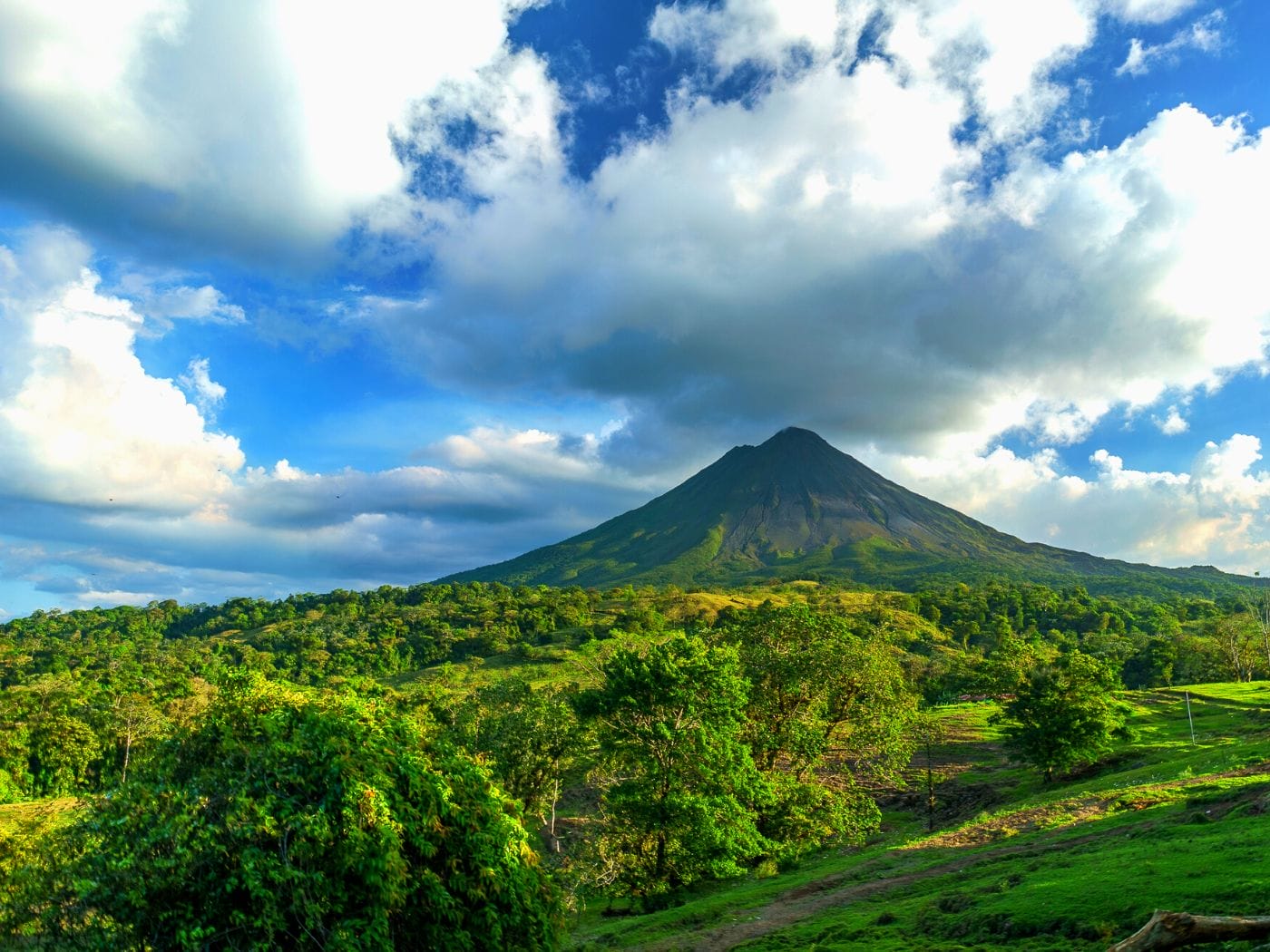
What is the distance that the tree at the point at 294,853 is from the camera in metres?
9.28

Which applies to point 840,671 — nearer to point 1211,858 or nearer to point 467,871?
point 1211,858

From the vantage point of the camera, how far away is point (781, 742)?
34812 millimetres

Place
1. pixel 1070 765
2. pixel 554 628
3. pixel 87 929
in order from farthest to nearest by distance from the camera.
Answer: pixel 554 628 < pixel 1070 765 < pixel 87 929

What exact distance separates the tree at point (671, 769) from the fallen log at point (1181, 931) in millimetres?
16971

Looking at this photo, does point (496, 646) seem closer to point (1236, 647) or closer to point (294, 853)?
point (1236, 647)

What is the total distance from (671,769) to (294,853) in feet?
62.7

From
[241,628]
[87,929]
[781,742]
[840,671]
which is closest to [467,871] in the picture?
[87,929]

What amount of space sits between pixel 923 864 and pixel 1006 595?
169 meters

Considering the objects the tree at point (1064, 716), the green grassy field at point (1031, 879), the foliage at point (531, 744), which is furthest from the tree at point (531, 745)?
the tree at point (1064, 716)

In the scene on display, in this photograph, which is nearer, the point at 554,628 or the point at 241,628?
the point at 554,628

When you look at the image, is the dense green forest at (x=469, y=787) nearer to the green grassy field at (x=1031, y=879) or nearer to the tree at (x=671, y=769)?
the tree at (x=671, y=769)

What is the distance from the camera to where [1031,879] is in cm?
1764

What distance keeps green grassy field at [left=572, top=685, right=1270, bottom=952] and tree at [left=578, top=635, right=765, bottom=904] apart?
5.14 feet

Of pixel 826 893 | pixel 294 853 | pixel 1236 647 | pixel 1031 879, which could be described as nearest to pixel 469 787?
Answer: pixel 294 853
